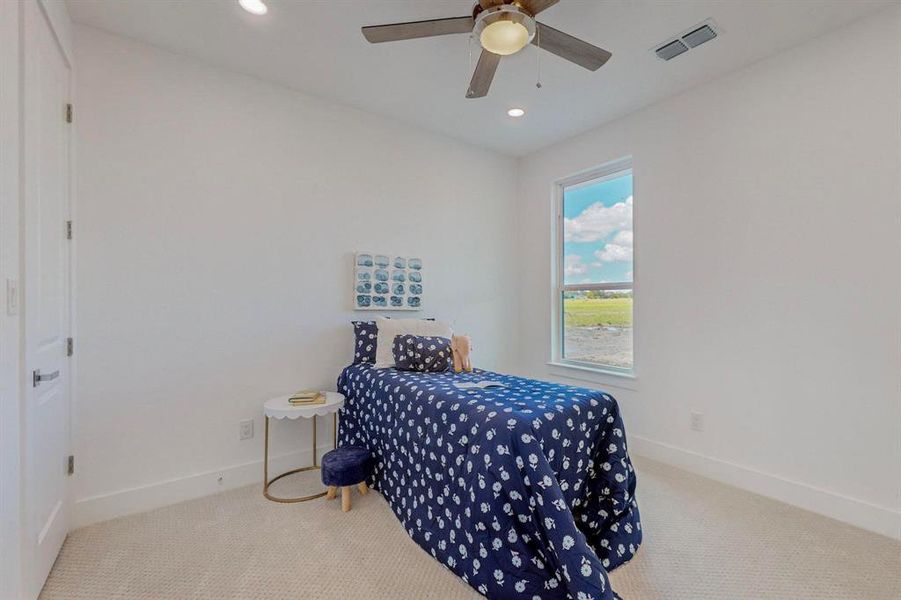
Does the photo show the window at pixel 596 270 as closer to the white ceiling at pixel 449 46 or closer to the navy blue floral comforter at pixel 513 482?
the white ceiling at pixel 449 46

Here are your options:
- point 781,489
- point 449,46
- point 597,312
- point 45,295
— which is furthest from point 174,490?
point 781,489

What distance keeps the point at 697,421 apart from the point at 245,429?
10.1ft

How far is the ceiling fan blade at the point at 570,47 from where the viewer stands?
1.74m

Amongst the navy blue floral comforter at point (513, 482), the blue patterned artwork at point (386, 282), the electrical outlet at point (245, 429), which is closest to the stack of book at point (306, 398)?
the electrical outlet at point (245, 429)

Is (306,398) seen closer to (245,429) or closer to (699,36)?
(245,429)

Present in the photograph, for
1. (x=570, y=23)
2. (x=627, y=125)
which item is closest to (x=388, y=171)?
(x=570, y=23)

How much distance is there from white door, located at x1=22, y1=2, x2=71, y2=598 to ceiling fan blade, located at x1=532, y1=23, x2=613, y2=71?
6.58ft

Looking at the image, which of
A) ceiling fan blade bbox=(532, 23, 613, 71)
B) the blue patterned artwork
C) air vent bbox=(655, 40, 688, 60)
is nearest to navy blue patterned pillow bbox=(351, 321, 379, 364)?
the blue patterned artwork

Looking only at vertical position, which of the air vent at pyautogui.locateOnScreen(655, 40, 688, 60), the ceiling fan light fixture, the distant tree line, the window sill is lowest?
the window sill

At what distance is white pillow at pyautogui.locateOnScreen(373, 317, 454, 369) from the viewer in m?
2.82

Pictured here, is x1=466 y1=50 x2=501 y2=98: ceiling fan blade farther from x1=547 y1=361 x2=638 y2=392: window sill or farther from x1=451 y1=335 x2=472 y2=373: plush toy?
x1=547 y1=361 x2=638 y2=392: window sill

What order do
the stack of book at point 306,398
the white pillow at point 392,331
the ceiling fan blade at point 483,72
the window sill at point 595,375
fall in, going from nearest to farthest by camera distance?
the ceiling fan blade at point 483,72
the stack of book at point 306,398
the white pillow at point 392,331
the window sill at point 595,375

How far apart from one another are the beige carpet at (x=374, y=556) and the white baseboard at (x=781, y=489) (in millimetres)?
73

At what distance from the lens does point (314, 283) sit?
9.46 ft
